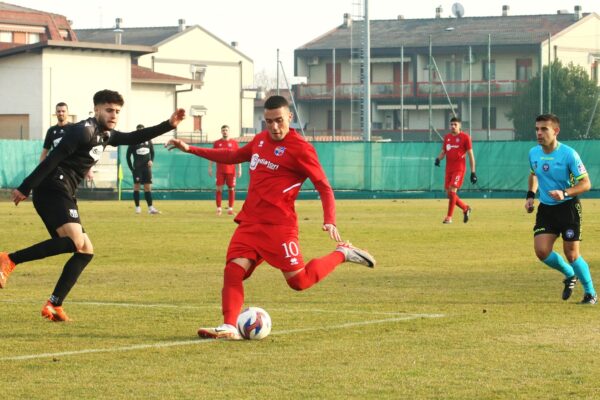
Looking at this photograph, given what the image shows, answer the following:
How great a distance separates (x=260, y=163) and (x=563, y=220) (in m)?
3.85

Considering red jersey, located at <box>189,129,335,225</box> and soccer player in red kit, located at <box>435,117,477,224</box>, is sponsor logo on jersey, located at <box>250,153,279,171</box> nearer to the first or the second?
red jersey, located at <box>189,129,335,225</box>

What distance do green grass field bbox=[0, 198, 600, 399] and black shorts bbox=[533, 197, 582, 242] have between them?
26.2 inches

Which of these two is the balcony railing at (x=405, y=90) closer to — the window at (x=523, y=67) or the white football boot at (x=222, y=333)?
the window at (x=523, y=67)

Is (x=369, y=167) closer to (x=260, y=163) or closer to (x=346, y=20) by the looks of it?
(x=260, y=163)

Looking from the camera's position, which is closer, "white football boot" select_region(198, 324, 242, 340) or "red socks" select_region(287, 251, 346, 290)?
"white football boot" select_region(198, 324, 242, 340)

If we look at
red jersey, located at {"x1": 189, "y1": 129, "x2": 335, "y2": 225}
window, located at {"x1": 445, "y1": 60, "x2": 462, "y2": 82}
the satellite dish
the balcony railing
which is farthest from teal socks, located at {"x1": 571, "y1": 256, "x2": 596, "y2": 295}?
the satellite dish

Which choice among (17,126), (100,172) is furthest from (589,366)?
(17,126)

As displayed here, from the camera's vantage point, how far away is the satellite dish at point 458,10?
77562mm

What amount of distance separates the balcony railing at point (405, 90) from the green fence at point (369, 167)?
78.8ft

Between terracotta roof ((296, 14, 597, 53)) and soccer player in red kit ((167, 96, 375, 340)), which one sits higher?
terracotta roof ((296, 14, 597, 53))

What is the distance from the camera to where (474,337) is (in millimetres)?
9992

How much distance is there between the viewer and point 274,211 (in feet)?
33.3

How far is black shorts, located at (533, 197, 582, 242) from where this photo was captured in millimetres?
12734

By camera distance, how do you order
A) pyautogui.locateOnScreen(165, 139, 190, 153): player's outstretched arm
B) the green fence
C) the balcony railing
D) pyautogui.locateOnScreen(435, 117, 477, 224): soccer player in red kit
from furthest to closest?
the balcony railing
the green fence
pyautogui.locateOnScreen(435, 117, 477, 224): soccer player in red kit
pyautogui.locateOnScreen(165, 139, 190, 153): player's outstretched arm
